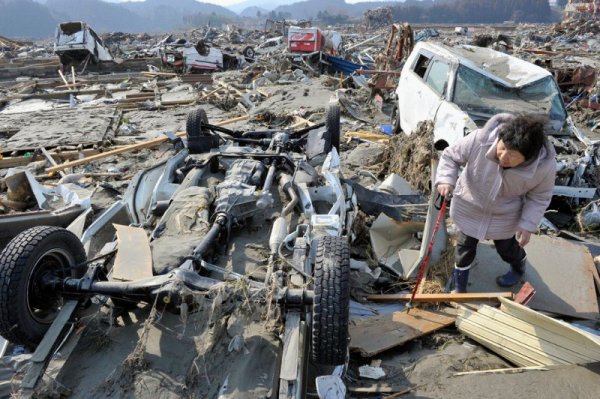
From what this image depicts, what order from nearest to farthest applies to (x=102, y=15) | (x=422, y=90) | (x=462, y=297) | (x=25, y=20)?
1. (x=462, y=297)
2. (x=422, y=90)
3. (x=25, y=20)
4. (x=102, y=15)

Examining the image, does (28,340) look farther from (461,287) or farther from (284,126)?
(284,126)

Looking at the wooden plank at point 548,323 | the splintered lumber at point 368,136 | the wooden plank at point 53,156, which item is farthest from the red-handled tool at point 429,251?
the wooden plank at point 53,156

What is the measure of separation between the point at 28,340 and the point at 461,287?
3.45 meters

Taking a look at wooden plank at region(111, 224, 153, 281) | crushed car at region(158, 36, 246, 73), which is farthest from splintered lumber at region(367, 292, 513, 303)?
crushed car at region(158, 36, 246, 73)

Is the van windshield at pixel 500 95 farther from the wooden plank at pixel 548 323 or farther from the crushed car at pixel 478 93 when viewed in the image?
the wooden plank at pixel 548 323

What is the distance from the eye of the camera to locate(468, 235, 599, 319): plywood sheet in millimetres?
3738

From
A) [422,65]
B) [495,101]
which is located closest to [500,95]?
[495,101]

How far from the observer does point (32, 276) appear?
294 cm

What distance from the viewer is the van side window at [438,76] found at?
642cm

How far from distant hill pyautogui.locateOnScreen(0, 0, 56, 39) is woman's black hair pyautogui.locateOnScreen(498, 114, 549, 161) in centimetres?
11593

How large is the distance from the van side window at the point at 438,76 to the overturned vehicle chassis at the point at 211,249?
86.0 inches

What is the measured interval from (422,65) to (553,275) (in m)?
4.56

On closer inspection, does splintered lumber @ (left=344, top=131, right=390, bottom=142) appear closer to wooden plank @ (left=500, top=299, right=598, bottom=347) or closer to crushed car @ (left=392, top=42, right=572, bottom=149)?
crushed car @ (left=392, top=42, right=572, bottom=149)

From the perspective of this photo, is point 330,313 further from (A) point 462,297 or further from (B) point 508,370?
(A) point 462,297
